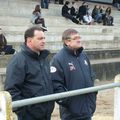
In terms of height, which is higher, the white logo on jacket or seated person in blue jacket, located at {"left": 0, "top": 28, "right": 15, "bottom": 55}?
the white logo on jacket

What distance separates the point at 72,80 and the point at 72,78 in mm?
22

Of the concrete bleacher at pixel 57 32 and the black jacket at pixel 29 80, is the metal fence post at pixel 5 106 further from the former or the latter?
the concrete bleacher at pixel 57 32

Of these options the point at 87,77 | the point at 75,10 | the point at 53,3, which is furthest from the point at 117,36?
the point at 87,77

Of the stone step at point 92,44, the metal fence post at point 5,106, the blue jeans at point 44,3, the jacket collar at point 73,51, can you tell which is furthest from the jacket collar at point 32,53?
the blue jeans at point 44,3

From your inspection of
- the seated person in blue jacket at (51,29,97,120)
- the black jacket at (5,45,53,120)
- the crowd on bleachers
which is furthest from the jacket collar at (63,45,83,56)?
the crowd on bleachers

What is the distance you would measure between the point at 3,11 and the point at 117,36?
5.07 m

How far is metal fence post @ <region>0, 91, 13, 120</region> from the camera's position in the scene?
11.8 ft

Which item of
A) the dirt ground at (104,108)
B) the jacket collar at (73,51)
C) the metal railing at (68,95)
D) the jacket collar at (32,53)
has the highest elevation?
the jacket collar at (32,53)

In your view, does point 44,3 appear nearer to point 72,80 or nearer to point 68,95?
point 72,80

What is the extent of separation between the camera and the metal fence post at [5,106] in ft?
11.8

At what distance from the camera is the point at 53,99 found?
413 cm

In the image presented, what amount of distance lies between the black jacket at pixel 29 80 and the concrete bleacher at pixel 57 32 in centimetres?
928

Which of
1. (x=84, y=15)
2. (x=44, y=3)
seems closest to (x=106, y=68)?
(x=84, y=15)

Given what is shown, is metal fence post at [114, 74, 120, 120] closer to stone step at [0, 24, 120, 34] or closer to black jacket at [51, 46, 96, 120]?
black jacket at [51, 46, 96, 120]
